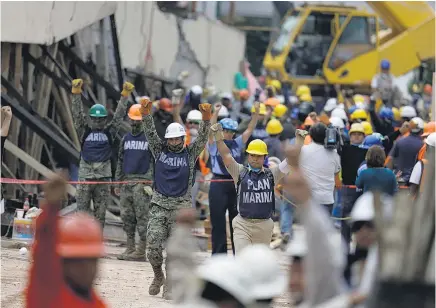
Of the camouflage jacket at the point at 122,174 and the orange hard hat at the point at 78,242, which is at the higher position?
the camouflage jacket at the point at 122,174

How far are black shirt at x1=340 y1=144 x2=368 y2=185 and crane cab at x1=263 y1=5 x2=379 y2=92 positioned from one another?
16.9m

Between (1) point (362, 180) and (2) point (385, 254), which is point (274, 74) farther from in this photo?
(2) point (385, 254)

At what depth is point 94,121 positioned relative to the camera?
14.2 metres

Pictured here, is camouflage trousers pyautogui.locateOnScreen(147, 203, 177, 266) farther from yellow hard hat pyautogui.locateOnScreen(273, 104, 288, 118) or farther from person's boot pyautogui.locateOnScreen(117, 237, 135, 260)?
yellow hard hat pyautogui.locateOnScreen(273, 104, 288, 118)

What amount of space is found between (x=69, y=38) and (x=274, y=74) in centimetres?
1348

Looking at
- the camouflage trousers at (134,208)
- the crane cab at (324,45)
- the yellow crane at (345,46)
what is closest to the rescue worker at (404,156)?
the camouflage trousers at (134,208)

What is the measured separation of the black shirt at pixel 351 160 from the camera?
1450cm

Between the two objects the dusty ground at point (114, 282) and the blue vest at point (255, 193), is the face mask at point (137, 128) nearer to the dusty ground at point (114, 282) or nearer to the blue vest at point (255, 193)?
the dusty ground at point (114, 282)

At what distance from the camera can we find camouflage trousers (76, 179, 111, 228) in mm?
14242

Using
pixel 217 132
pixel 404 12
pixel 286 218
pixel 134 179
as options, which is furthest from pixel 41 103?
pixel 404 12

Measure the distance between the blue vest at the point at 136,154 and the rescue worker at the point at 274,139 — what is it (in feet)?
10.4

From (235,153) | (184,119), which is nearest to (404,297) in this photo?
(235,153)

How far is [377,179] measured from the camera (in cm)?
1191

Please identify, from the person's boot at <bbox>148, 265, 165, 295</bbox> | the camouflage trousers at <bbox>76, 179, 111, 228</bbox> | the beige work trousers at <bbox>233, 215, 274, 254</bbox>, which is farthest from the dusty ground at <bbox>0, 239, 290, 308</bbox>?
the beige work trousers at <bbox>233, 215, 274, 254</bbox>
